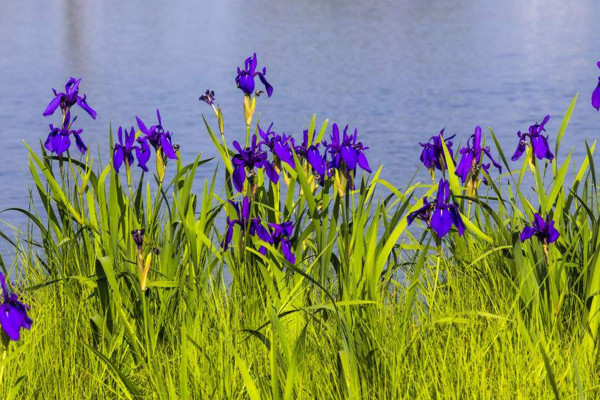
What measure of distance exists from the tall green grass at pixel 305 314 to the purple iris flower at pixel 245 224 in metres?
0.05

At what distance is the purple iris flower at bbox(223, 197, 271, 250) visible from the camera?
9.95 feet

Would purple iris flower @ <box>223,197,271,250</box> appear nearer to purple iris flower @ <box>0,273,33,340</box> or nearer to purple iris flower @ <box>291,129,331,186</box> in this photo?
purple iris flower @ <box>291,129,331,186</box>

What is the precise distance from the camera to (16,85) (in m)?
13.0

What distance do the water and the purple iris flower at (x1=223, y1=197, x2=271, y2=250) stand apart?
11.6ft

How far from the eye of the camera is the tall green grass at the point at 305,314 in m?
2.71

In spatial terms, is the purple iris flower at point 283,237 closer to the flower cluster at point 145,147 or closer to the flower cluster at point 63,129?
the flower cluster at point 145,147

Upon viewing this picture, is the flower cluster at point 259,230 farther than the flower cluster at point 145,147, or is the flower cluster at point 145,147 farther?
the flower cluster at point 145,147

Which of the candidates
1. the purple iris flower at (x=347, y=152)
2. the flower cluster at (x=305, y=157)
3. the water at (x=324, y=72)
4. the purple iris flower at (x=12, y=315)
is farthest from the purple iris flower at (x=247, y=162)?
the water at (x=324, y=72)

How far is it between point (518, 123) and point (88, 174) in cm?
640

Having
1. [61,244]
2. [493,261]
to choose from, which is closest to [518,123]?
[493,261]

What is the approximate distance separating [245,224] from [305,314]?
0.36 meters

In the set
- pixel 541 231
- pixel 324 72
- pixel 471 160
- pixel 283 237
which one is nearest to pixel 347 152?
pixel 283 237

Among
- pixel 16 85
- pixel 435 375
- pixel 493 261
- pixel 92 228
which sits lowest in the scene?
pixel 435 375

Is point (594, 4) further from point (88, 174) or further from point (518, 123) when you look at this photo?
point (88, 174)
